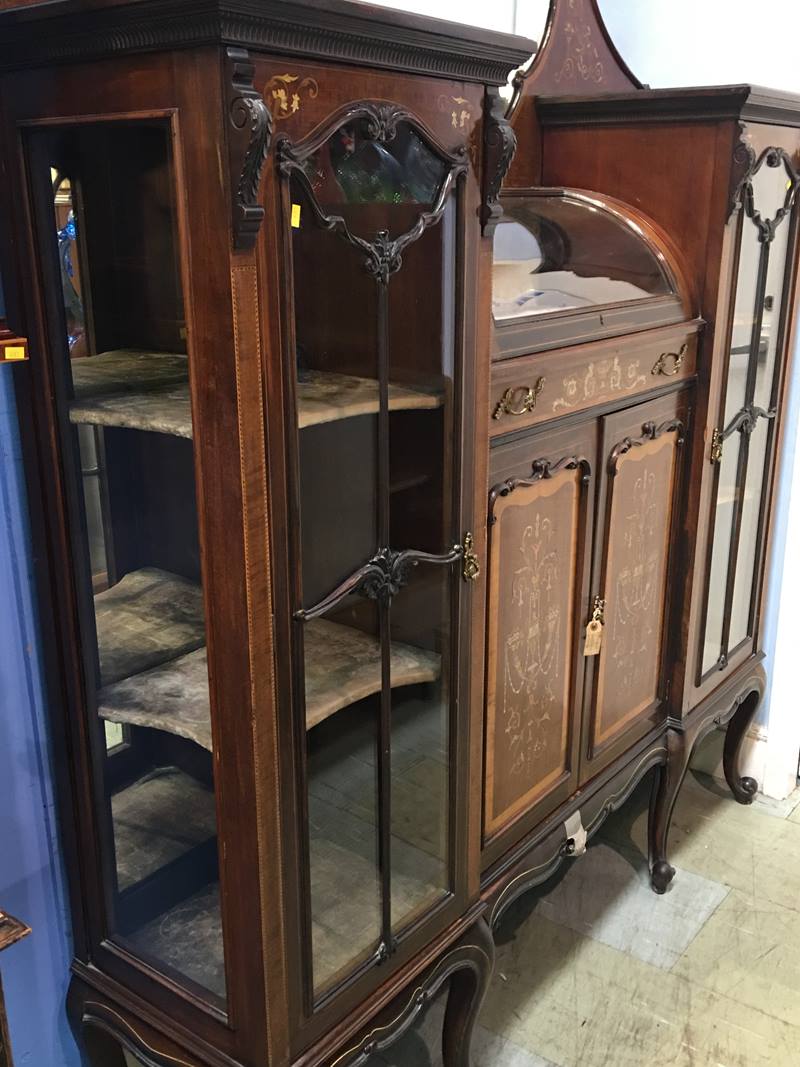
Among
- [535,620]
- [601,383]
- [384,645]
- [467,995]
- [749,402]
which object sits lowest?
[467,995]

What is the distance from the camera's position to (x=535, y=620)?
1.46 meters

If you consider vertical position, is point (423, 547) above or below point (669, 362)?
below

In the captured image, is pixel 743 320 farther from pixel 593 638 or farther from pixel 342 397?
pixel 342 397

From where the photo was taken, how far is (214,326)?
2.80 feet

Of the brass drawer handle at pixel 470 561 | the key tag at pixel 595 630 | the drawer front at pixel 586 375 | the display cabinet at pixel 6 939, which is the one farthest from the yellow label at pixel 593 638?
the display cabinet at pixel 6 939

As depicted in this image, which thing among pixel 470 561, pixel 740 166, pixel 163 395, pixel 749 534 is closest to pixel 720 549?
pixel 749 534

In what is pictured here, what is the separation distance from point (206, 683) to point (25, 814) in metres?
0.32

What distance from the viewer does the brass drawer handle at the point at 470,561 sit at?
1.18 metres

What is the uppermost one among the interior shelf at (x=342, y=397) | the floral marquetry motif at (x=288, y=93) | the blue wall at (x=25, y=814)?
the floral marquetry motif at (x=288, y=93)

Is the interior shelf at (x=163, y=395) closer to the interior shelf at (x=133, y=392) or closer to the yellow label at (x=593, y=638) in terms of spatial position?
the interior shelf at (x=133, y=392)

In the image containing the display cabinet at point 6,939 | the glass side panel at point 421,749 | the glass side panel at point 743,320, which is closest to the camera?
the display cabinet at point 6,939

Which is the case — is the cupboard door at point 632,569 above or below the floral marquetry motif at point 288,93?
below

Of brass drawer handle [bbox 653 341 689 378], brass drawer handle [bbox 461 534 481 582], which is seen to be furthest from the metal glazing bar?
brass drawer handle [bbox 653 341 689 378]

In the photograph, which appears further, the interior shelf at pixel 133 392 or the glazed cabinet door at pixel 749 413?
the glazed cabinet door at pixel 749 413
